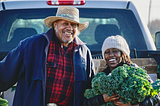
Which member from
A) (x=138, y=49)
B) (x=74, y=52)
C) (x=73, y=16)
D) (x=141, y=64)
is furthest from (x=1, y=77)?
(x=138, y=49)

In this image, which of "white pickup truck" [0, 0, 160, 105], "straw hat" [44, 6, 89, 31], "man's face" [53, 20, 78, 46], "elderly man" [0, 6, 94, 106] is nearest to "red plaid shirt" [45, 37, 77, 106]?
"elderly man" [0, 6, 94, 106]

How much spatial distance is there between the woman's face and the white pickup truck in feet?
2.03

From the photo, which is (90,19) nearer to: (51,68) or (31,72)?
(51,68)

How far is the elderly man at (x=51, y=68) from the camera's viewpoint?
115 inches

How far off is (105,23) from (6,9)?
146cm

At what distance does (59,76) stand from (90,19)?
4.40 ft

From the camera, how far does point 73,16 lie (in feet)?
10.7

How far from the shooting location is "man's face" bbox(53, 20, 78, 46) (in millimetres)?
3230

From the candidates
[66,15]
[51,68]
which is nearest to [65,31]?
[66,15]

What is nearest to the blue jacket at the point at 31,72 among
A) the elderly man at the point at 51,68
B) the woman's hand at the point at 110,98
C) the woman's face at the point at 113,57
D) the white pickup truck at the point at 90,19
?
the elderly man at the point at 51,68

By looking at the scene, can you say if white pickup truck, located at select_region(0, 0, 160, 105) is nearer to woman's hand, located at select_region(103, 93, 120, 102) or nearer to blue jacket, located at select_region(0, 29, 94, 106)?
blue jacket, located at select_region(0, 29, 94, 106)

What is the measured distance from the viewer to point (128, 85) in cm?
261

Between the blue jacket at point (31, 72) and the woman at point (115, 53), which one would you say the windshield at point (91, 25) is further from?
the blue jacket at point (31, 72)

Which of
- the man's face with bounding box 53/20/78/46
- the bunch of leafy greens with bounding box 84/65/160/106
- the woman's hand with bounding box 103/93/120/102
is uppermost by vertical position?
the man's face with bounding box 53/20/78/46
